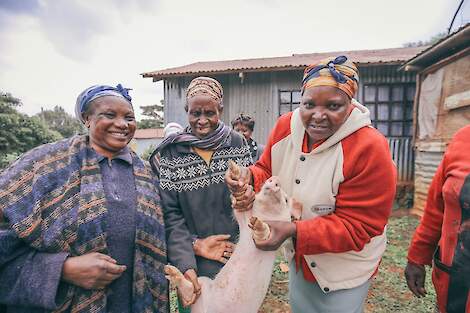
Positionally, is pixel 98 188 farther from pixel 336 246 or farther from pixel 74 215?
pixel 336 246

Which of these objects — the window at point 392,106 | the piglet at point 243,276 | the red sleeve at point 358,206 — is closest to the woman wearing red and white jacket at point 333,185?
the red sleeve at point 358,206

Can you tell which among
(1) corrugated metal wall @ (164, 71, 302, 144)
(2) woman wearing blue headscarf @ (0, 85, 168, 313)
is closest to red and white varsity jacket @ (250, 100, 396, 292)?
(2) woman wearing blue headscarf @ (0, 85, 168, 313)

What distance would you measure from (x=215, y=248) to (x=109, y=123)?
3.47 feet

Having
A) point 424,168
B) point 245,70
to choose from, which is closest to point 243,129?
point 245,70

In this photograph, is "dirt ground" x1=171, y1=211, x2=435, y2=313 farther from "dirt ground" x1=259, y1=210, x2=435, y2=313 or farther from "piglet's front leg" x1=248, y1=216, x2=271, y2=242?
"piglet's front leg" x1=248, y1=216, x2=271, y2=242

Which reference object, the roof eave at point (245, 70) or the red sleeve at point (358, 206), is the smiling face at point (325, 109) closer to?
the red sleeve at point (358, 206)

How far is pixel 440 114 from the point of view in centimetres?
773

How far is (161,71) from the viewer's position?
11.3 m

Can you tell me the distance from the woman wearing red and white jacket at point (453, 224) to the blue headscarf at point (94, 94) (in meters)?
2.04

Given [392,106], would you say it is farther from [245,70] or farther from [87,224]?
[87,224]

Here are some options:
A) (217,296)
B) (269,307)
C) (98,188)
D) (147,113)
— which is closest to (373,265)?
(217,296)

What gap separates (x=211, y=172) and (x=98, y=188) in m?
0.72

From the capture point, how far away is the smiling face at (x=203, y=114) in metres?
2.10

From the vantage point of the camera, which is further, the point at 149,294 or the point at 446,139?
the point at 446,139
